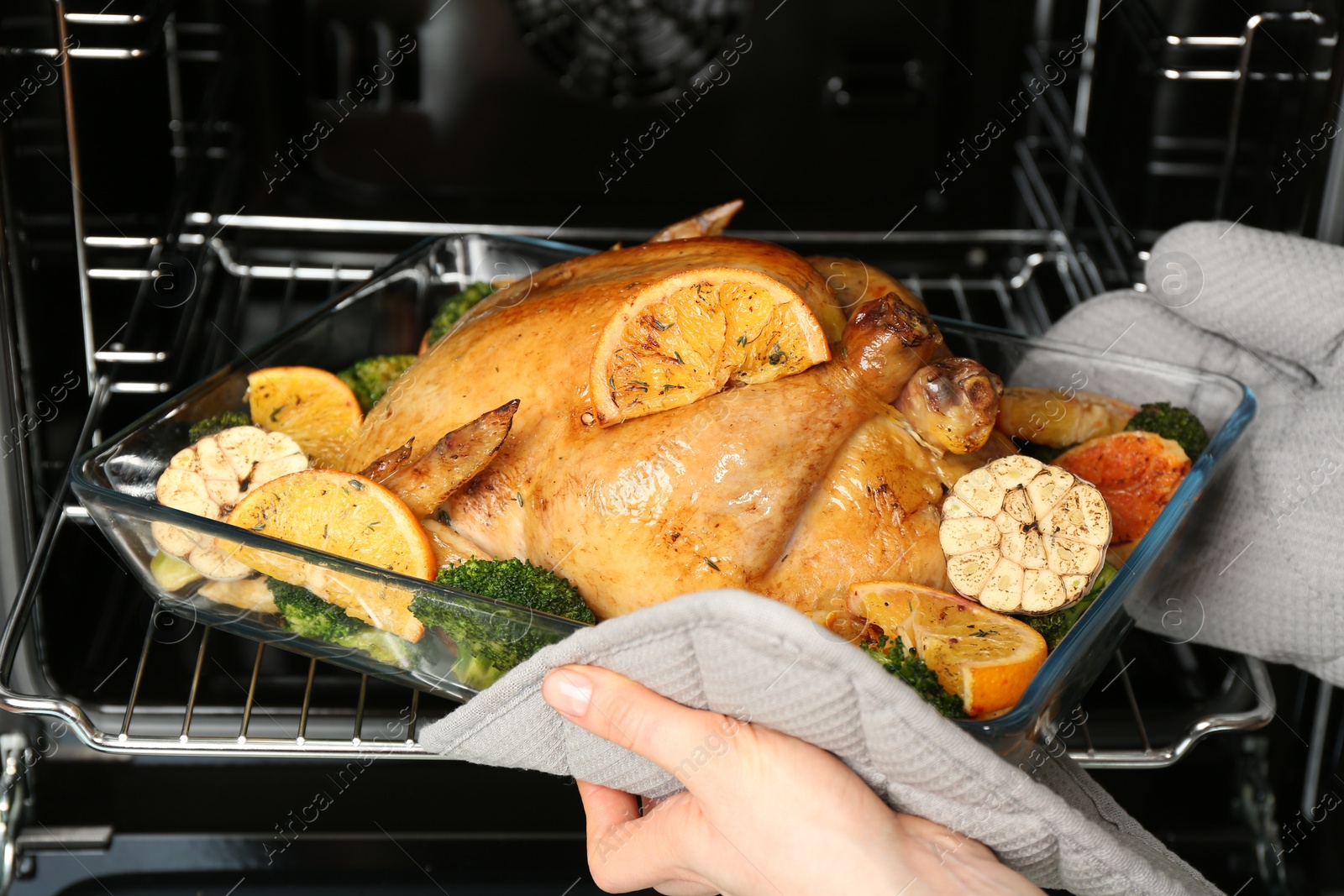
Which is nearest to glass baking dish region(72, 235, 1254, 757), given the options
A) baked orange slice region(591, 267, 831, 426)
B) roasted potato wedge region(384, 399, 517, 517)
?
roasted potato wedge region(384, 399, 517, 517)

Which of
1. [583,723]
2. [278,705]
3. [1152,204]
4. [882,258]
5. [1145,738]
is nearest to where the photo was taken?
[583,723]

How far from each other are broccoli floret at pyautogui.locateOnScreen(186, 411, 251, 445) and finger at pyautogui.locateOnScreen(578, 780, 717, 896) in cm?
55

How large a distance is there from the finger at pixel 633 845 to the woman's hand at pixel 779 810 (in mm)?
66

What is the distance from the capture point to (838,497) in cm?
114

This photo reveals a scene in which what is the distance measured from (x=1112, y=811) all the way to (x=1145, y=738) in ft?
0.48

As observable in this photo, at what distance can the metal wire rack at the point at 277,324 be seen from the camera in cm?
123

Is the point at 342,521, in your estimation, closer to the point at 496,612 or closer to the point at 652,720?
the point at 496,612

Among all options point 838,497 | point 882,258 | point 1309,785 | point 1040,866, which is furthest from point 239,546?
point 1309,785

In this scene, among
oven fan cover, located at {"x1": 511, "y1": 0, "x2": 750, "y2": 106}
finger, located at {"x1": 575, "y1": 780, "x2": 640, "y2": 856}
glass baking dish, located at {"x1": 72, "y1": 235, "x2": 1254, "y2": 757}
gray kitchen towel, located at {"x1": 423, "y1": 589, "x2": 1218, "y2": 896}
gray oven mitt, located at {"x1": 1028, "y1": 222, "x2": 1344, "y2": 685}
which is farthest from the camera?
oven fan cover, located at {"x1": 511, "y1": 0, "x2": 750, "y2": 106}

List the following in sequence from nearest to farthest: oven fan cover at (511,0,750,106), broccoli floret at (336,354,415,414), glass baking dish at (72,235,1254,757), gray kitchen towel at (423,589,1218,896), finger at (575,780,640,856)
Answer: gray kitchen towel at (423,589,1218,896), glass baking dish at (72,235,1254,757), finger at (575,780,640,856), broccoli floret at (336,354,415,414), oven fan cover at (511,0,750,106)

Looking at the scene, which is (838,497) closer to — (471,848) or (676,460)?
(676,460)

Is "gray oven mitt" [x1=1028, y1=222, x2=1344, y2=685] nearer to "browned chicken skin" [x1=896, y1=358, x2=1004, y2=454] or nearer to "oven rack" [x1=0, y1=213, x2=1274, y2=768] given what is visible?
"oven rack" [x1=0, y1=213, x2=1274, y2=768]

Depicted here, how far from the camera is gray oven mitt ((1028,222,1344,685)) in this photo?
1278 mm

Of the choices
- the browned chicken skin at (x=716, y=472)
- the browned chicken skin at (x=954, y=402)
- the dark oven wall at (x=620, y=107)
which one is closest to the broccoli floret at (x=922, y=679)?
the browned chicken skin at (x=716, y=472)
